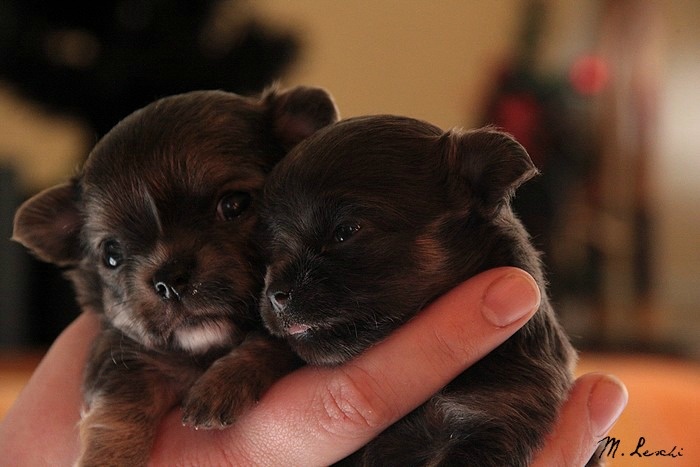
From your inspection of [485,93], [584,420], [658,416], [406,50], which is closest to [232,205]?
[584,420]

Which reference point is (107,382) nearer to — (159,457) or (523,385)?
(159,457)

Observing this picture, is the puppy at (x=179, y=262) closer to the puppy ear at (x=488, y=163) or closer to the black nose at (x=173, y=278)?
the black nose at (x=173, y=278)

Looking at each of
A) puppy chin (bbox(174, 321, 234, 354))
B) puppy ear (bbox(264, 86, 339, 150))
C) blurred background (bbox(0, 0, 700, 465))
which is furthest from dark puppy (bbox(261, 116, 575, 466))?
blurred background (bbox(0, 0, 700, 465))

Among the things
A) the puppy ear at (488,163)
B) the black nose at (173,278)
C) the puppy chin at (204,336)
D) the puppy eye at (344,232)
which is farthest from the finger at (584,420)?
the black nose at (173,278)

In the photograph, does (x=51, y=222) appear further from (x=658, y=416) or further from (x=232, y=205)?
(x=658, y=416)

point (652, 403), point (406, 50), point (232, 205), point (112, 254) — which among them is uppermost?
point (232, 205)
